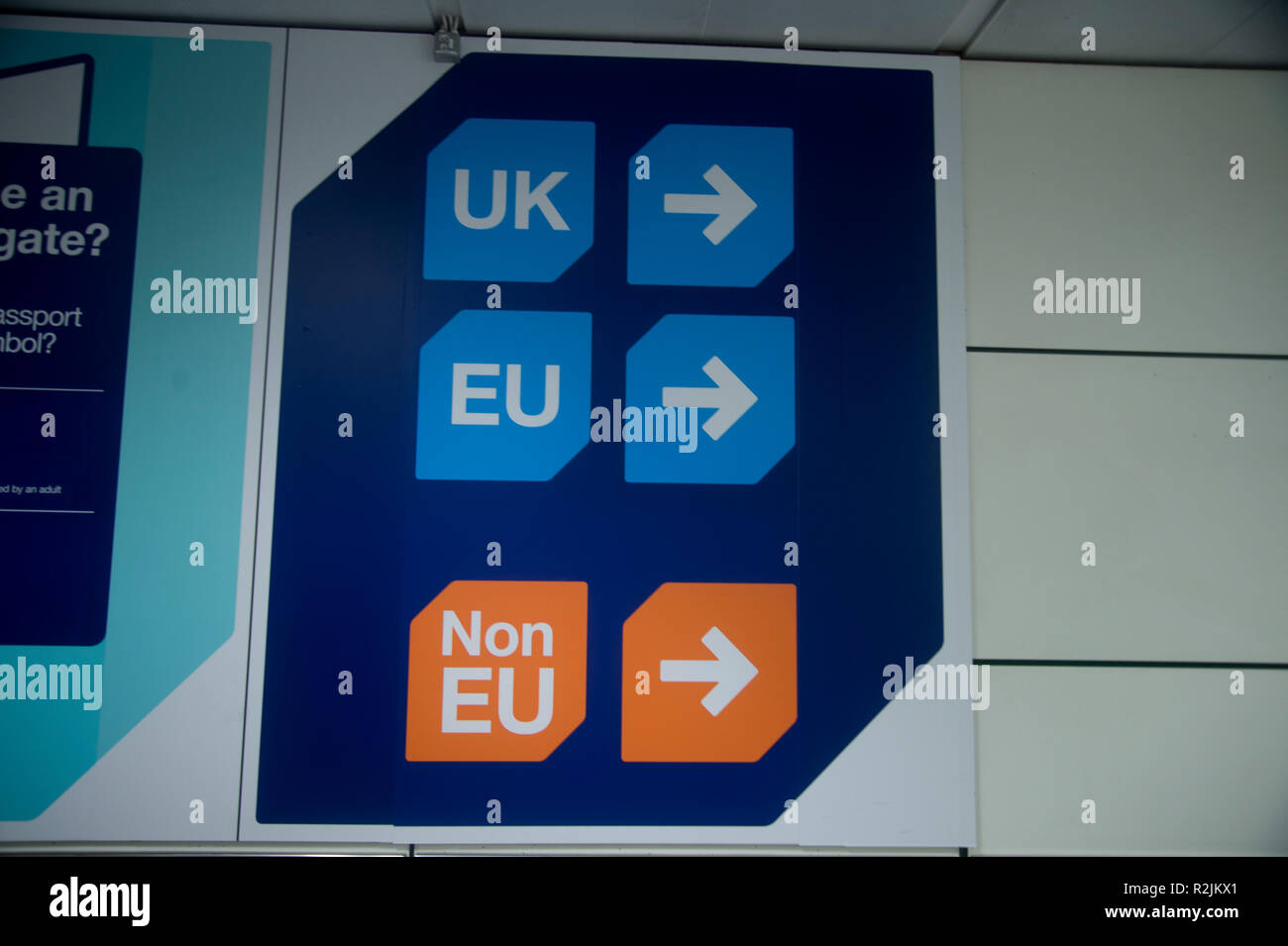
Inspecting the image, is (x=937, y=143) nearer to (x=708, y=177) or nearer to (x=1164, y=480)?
(x=708, y=177)

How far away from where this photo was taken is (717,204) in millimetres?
2014

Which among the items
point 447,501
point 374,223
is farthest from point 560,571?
point 374,223

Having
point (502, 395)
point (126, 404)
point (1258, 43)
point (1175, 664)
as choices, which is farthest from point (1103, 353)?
point (126, 404)

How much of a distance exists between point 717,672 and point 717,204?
1.28 meters

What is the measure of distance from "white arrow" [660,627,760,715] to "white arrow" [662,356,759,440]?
0.55 meters

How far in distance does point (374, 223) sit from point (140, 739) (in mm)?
1486

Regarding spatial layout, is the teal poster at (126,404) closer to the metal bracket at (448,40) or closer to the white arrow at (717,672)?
the metal bracket at (448,40)

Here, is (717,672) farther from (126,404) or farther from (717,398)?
(126,404)

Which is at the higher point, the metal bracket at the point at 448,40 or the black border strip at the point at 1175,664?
the metal bracket at the point at 448,40

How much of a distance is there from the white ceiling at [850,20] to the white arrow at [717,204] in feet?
1.36

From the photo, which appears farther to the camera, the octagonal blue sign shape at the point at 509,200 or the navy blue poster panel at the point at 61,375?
the octagonal blue sign shape at the point at 509,200

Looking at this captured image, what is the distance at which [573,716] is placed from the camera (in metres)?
1.90

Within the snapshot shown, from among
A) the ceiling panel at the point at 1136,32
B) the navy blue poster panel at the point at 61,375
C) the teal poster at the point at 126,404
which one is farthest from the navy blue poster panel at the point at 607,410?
the navy blue poster panel at the point at 61,375

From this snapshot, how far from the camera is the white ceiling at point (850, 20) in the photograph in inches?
76.0
